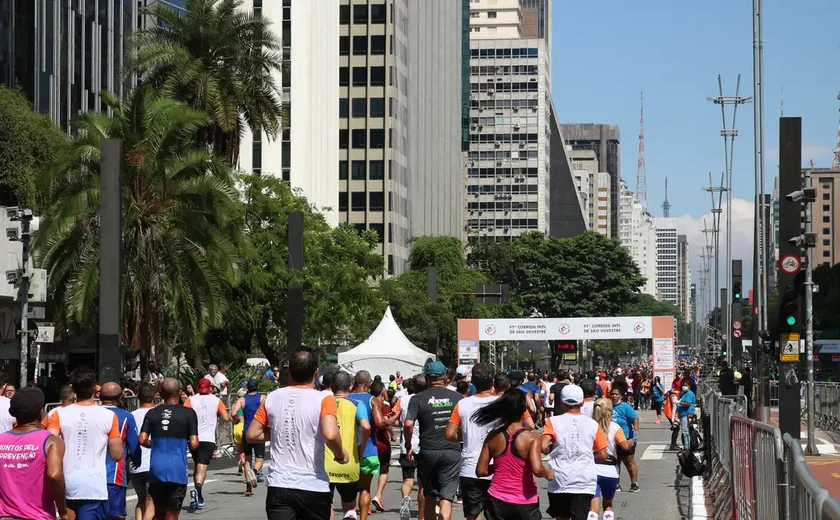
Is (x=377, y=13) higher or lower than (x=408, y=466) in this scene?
higher

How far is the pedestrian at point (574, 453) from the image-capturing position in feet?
36.7

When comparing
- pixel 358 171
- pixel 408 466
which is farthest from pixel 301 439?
pixel 358 171

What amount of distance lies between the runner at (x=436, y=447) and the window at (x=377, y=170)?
276 ft

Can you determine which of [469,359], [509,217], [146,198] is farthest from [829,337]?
[146,198]

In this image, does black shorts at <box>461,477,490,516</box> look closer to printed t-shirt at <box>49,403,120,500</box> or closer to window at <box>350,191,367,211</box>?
printed t-shirt at <box>49,403,120,500</box>

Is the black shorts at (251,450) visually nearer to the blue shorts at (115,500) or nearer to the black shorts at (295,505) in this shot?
the blue shorts at (115,500)

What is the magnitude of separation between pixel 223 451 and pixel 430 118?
304 ft

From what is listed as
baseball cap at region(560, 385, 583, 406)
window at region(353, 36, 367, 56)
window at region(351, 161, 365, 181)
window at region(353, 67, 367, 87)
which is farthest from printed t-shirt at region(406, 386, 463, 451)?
window at region(353, 36, 367, 56)

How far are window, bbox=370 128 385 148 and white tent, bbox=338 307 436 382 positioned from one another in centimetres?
5284

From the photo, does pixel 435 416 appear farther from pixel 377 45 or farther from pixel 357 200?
pixel 377 45

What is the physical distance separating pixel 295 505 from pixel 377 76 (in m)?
90.8

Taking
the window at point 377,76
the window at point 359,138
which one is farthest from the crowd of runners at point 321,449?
the window at point 377,76

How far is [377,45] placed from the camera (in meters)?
98.4

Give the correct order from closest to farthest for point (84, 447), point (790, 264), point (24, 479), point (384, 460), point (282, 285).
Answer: point (24, 479) → point (84, 447) → point (384, 460) → point (790, 264) → point (282, 285)
